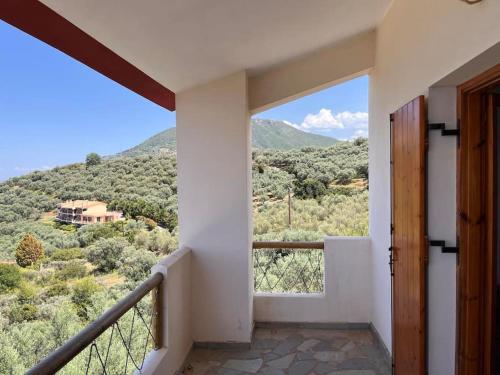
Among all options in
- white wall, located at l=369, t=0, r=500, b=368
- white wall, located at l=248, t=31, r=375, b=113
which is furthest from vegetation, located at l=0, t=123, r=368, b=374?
white wall, located at l=248, t=31, r=375, b=113

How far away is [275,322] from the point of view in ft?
12.4

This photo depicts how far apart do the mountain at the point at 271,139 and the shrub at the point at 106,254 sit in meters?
1.53

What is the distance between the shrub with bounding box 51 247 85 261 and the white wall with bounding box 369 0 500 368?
3.06 meters

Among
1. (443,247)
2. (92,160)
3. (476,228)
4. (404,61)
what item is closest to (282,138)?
(92,160)

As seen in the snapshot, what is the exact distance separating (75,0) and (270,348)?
10.2 feet

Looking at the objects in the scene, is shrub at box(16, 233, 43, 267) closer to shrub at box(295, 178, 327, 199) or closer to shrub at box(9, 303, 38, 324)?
shrub at box(9, 303, 38, 324)

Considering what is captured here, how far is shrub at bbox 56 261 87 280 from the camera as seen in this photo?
3.41 meters

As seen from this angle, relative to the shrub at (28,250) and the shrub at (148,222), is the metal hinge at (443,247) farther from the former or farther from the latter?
the shrub at (148,222)

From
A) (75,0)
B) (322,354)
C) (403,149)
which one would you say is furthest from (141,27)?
(322,354)

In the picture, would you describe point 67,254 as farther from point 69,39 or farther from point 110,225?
point 69,39

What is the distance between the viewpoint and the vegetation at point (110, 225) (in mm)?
2936

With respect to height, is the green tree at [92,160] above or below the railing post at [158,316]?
above

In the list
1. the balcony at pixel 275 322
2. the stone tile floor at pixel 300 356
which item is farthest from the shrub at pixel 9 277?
the stone tile floor at pixel 300 356

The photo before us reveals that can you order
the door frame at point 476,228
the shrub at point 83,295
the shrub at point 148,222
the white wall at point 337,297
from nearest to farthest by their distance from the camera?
the door frame at point 476,228, the shrub at point 83,295, the white wall at point 337,297, the shrub at point 148,222
